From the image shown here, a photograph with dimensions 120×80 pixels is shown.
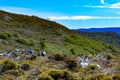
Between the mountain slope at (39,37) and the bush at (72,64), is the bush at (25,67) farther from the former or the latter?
the mountain slope at (39,37)

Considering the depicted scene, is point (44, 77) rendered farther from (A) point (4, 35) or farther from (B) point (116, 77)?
(A) point (4, 35)

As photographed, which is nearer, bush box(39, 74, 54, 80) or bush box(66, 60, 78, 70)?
bush box(39, 74, 54, 80)

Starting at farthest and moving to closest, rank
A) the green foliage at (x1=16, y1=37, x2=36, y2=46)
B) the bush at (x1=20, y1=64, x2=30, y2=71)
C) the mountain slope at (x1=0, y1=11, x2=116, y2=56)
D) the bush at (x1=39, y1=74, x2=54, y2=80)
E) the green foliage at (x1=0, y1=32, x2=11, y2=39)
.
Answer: the mountain slope at (x1=0, y1=11, x2=116, y2=56), the green foliage at (x1=16, y1=37, x2=36, y2=46), the green foliage at (x1=0, y1=32, x2=11, y2=39), the bush at (x1=20, y1=64, x2=30, y2=71), the bush at (x1=39, y1=74, x2=54, y2=80)

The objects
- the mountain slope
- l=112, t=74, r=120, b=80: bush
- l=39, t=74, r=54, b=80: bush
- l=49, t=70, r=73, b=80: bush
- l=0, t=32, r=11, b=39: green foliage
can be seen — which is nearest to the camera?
l=112, t=74, r=120, b=80: bush

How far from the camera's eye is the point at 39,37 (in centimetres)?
7731

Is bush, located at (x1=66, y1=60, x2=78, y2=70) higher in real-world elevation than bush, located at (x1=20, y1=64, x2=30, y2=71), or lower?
higher

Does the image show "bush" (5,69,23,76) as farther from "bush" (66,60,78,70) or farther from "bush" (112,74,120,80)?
"bush" (112,74,120,80)

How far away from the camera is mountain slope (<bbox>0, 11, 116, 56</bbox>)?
213 ft

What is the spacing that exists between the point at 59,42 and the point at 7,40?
20566 millimetres

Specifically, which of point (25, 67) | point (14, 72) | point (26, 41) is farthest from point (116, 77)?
point (26, 41)

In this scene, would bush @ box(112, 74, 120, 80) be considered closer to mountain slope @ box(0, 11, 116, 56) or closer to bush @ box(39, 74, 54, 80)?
bush @ box(39, 74, 54, 80)

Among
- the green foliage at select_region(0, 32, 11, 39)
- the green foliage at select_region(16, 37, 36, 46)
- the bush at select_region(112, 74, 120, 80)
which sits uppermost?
the bush at select_region(112, 74, 120, 80)

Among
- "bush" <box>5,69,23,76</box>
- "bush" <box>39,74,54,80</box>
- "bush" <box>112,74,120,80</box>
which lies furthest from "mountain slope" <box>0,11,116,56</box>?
"bush" <box>112,74,120,80</box>

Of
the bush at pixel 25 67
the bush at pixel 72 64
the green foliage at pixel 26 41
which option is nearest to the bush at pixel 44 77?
the bush at pixel 25 67
